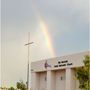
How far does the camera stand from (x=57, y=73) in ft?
172

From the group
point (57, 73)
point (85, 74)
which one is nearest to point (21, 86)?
point (57, 73)

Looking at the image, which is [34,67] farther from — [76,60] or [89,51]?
[89,51]

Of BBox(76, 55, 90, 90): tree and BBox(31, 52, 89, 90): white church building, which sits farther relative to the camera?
BBox(31, 52, 89, 90): white church building


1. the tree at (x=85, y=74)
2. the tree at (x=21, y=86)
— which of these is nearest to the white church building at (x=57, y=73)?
the tree at (x=21, y=86)

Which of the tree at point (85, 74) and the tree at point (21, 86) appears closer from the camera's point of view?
the tree at point (85, 74)

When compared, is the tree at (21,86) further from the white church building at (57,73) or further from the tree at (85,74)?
the tree at (85,74)

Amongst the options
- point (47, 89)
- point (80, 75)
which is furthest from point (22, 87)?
point (80, 75)

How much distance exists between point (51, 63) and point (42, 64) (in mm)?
2486

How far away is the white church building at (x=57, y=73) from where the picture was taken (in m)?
47.4

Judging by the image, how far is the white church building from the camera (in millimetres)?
47375

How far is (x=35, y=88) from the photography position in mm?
56438

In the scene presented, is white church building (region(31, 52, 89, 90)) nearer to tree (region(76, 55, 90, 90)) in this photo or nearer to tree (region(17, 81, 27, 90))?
tree (region(17, 81, 27, 90))

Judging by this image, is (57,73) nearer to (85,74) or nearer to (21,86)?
(21,86)

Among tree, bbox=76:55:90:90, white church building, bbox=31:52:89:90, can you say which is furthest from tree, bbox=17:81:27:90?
tree, bbox=76:55:90:90
